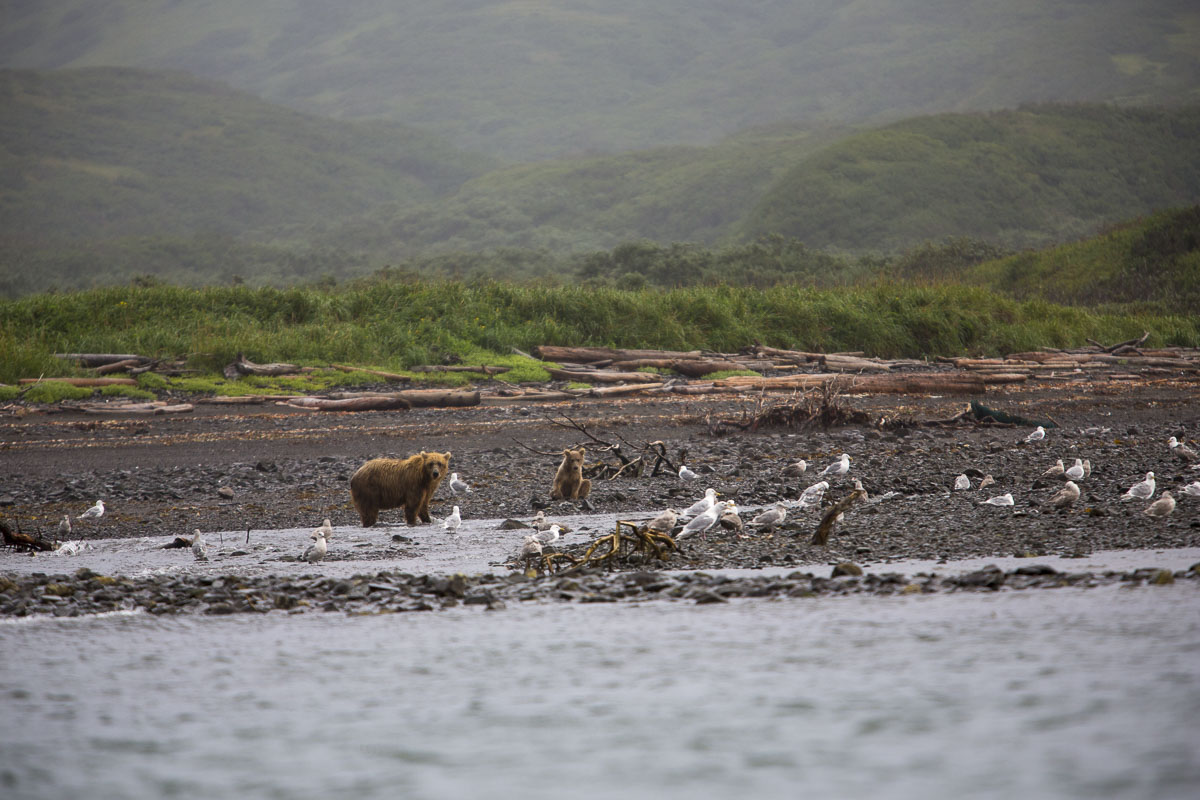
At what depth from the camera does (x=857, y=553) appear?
736cm

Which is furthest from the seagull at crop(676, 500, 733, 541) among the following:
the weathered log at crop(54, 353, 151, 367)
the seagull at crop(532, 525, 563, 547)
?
the weathered log at crop(54, 353, 151, 367)

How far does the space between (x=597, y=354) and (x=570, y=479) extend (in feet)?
43.7

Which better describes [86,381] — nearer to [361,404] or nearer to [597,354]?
[361,404]

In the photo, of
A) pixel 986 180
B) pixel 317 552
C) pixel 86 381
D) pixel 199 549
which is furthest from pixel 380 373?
pixel 986 180

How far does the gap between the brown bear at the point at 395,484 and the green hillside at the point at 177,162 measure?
114m

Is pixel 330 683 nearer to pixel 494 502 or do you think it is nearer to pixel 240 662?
pixel 240 662

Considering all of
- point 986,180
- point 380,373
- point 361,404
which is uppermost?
point 986,180

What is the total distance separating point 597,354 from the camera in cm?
2394

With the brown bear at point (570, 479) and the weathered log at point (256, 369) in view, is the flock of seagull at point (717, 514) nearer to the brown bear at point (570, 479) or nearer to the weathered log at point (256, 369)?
the brown bear at point (570, 479)

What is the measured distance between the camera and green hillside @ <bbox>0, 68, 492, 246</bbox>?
132125 mm

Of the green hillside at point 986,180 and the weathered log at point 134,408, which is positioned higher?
the green hillside at point 986,180

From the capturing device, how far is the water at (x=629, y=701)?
11.3 feet

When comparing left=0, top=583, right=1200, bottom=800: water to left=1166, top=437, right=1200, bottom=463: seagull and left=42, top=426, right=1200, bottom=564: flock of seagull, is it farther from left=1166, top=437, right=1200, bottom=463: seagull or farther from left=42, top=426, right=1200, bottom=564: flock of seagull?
left=1166, top=437, right=1200, bottom=463: seagull

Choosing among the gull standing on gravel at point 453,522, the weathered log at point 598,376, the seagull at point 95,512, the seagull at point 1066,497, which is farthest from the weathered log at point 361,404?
the seagull at point 1066,497
